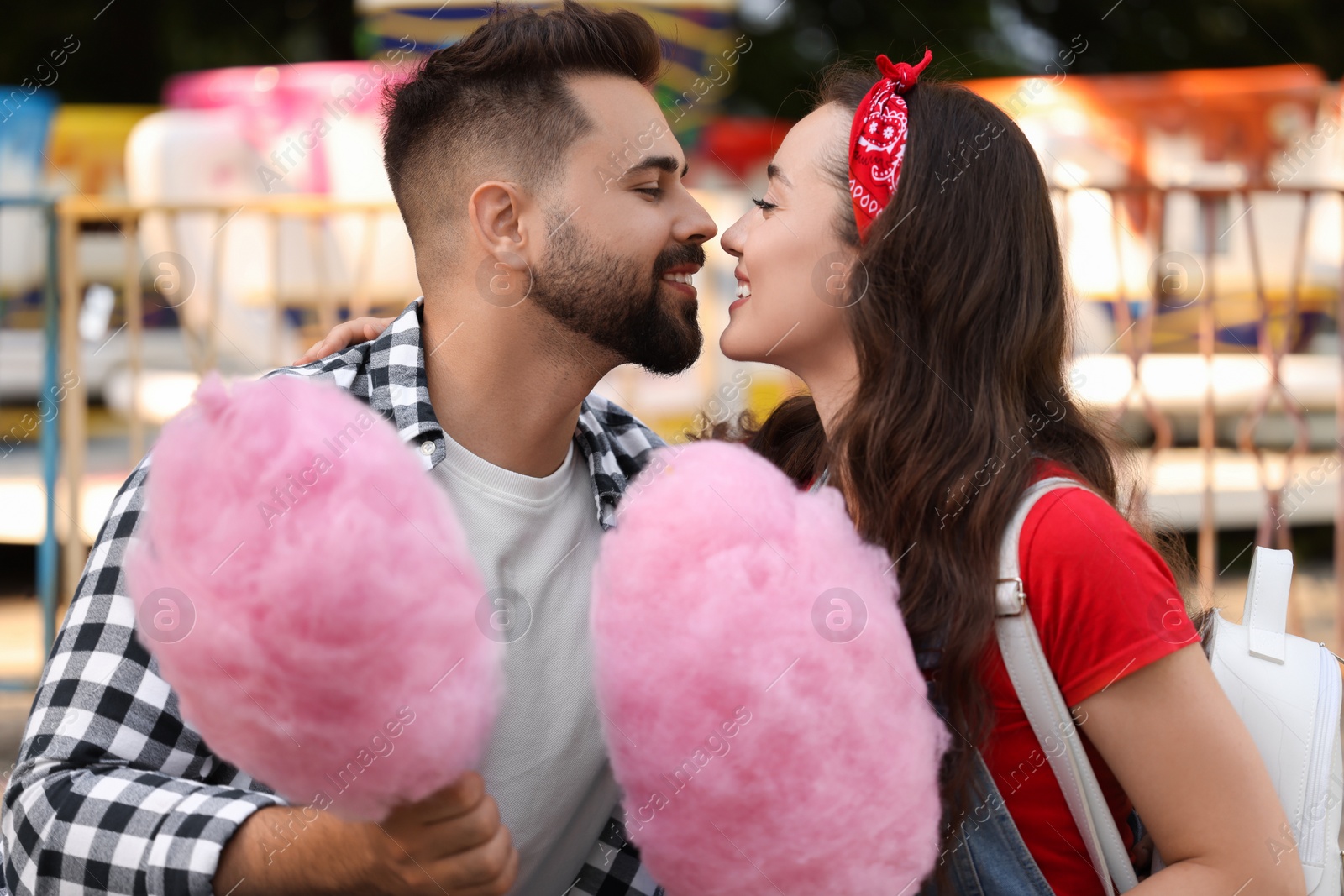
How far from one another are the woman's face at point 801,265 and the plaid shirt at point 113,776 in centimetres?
72

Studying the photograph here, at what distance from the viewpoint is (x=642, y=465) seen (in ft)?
6.95

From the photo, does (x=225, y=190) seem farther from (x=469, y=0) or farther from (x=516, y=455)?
(x=516, y=455)

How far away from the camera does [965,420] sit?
5.28ft

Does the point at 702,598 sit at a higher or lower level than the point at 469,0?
lower

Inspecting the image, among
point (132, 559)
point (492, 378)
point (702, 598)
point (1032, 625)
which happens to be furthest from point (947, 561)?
point (132, 559)

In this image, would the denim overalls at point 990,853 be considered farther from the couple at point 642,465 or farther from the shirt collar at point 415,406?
the shirt collar at point 415,406

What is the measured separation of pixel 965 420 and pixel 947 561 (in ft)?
0.75

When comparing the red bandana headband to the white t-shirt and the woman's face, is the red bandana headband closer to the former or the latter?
the woman's face

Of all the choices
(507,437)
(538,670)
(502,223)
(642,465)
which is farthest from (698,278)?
(538,670)

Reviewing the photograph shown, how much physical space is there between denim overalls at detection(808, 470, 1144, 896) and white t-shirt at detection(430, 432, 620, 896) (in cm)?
54

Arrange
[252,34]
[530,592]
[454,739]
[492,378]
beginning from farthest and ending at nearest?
[252,34], [492,378], [530,592], [454,739]

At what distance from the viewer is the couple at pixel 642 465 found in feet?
4.60

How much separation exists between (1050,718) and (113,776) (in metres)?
1.16

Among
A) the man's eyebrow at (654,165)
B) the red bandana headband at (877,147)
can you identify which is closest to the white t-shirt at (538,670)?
the man's eyebrow at (654,165)
